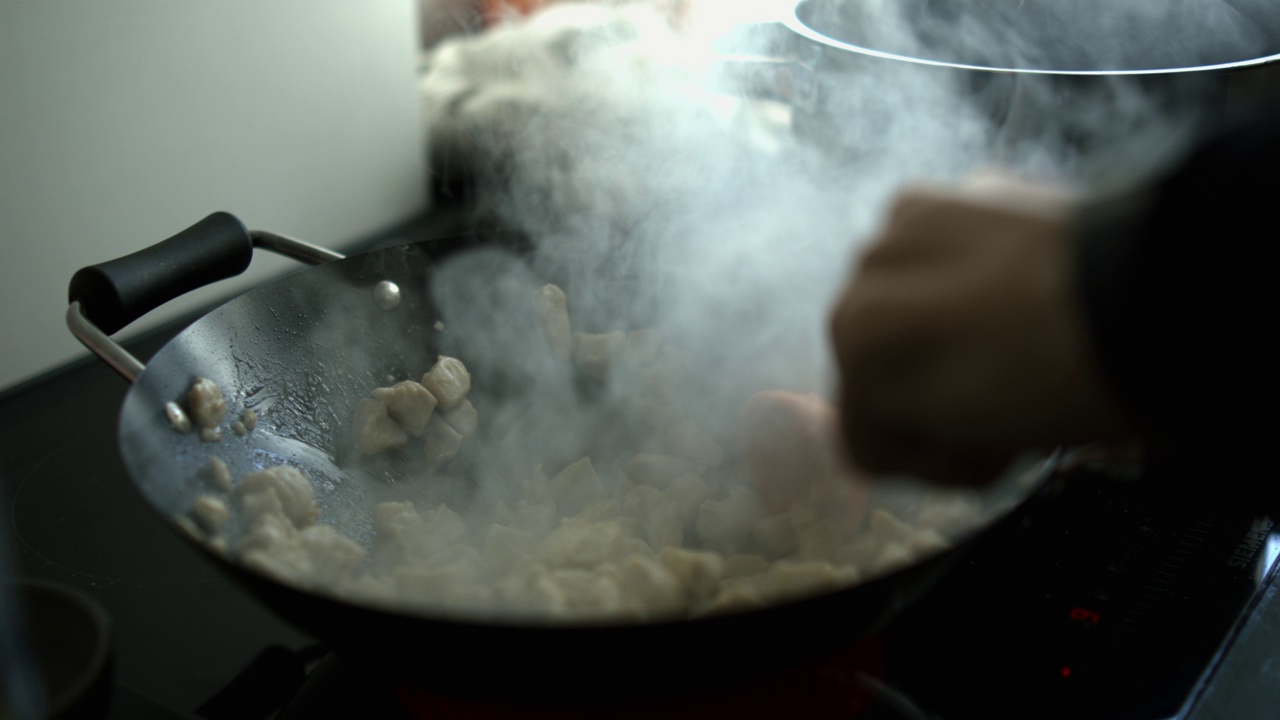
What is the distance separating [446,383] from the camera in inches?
42.1

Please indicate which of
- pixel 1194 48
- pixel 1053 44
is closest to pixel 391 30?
pixel 1053 44

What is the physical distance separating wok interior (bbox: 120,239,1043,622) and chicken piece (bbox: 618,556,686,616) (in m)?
0.21

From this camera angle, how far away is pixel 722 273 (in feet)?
3.83

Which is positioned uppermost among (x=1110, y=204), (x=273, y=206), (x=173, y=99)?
(x=1110, y=204)

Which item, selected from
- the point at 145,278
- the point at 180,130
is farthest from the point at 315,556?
the point at 180,130

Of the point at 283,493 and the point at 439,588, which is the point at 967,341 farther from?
the point at 283,493

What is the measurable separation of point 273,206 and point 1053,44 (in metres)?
1.22

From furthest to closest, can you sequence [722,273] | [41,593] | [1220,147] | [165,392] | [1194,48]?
[722,273] → [1194,48] → [165,392] → [41,593] → [1220,147]

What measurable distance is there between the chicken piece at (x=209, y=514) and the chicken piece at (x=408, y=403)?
0.27 meters

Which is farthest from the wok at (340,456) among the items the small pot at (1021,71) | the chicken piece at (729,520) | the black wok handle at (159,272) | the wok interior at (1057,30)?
the wok interior at (1057,30)

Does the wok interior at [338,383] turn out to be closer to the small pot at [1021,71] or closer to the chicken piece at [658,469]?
the chicken piece at [658,469]

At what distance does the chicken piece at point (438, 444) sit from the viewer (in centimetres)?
106

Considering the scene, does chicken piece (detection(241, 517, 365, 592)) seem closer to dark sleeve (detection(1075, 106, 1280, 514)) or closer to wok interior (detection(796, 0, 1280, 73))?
dark sleeve (detection(1075, 106, 1280, 514))

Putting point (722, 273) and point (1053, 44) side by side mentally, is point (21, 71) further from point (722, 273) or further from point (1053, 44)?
point (1053, 44)
